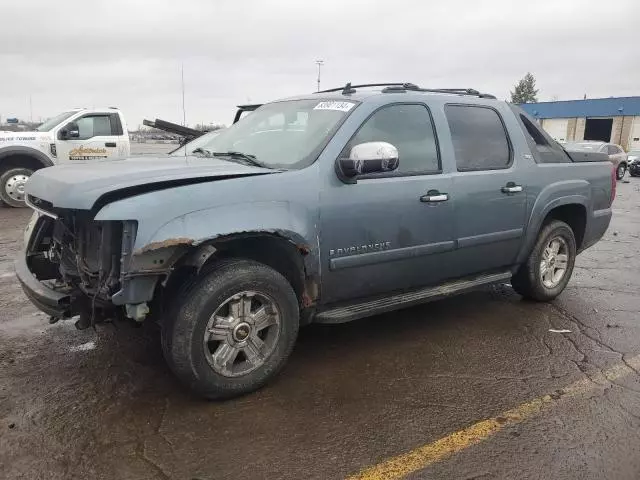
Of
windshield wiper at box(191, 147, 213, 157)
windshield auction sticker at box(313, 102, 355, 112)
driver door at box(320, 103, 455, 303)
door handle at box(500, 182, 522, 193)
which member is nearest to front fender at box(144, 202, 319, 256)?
driver door at box(320, 103, 455, 303)

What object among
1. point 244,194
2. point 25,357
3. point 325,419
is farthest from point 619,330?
point 25,357

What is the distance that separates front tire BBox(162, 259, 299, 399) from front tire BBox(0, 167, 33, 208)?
31.1 feet

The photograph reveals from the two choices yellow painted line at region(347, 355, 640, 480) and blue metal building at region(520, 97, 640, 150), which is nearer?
yellow painted line at region(347, 355, 640, 480)

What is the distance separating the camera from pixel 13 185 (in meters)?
11.0

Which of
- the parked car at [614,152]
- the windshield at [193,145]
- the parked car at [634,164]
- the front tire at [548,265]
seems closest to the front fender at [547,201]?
the front tire at [548,265]

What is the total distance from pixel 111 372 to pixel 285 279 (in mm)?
1333

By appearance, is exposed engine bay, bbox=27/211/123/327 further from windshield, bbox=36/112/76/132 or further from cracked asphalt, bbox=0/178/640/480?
windshield, bbox=36/112/76/132

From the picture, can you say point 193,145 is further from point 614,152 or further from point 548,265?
point 614,152

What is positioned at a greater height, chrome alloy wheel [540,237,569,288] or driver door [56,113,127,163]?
driver door [56,113,127,163]

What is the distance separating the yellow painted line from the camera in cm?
261

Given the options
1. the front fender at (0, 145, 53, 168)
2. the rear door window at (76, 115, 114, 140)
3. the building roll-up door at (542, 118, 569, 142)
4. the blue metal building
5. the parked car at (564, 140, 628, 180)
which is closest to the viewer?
the front fender at (0, 145, 53, 168)

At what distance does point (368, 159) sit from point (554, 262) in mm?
2799

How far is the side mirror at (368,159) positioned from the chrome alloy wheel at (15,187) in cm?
965

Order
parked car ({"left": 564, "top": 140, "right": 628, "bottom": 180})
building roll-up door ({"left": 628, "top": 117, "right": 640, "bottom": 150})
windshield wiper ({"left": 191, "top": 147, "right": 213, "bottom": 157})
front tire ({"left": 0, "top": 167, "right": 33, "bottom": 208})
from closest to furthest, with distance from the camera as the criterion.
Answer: windshield wiper ({"left": 191, "top": 147, "right": 213, "bottom": 157}) < front tire ({"left": 0, "top": 167, "right": 33, "bottom": 208}) < parked car ({"left": 564, "top": 140, "right": 628, "bottom": 180}) < building roll-up door ({"left": 628, "top": 117, "right": 640, "bottom": 150})
